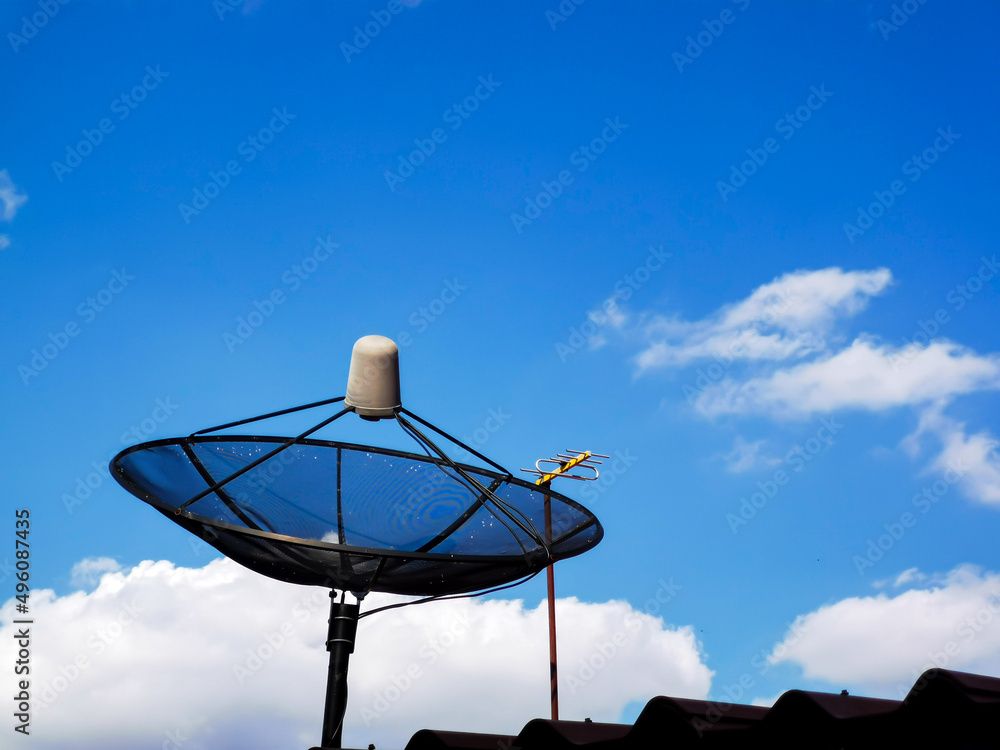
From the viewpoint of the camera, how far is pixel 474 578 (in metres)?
7.68

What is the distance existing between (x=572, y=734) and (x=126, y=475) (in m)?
3.76

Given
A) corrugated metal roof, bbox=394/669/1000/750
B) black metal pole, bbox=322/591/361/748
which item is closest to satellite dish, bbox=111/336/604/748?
black metal pole, bbox=322/591/361/748

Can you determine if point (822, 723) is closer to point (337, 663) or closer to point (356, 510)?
point (337, 663)

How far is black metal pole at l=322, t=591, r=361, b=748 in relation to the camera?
7160 millimetres

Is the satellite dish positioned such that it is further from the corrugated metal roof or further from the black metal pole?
the corrugated metal roof

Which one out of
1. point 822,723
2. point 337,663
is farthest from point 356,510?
point 822,723

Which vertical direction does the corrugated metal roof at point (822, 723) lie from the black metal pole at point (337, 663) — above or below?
below

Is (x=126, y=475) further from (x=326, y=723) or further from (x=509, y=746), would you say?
(x=509, y=746)

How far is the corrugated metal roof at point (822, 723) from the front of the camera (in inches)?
179

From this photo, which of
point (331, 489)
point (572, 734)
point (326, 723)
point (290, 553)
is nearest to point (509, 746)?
point (572, 734)

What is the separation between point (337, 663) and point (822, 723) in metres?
3.72

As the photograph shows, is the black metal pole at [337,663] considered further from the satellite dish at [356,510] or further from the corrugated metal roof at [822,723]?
the corrugated metal roof at [822,723]

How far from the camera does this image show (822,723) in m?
4.80

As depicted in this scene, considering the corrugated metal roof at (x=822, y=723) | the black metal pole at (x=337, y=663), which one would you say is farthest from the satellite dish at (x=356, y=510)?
the corrugated metal roof at (x=822, y=723)
